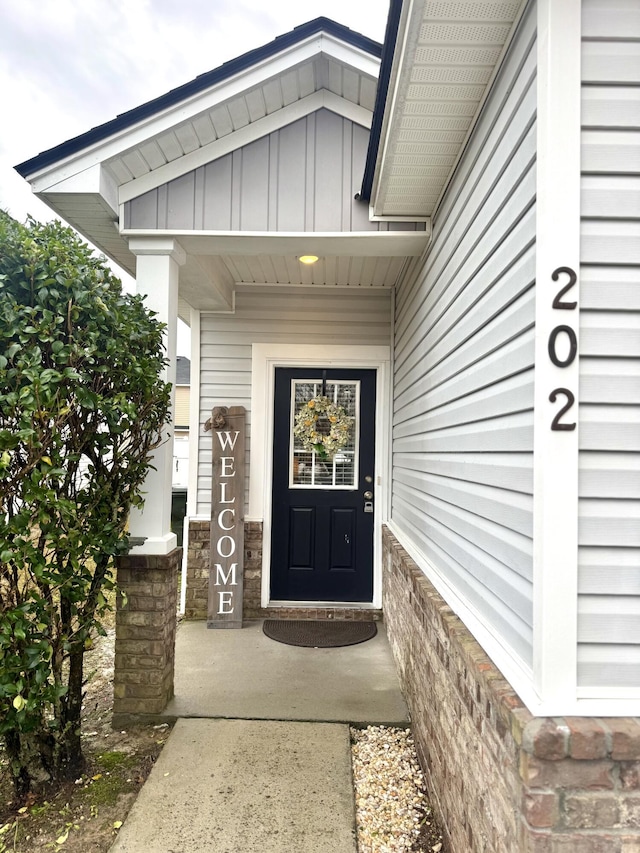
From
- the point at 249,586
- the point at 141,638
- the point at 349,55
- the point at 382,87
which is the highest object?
the point at 349,55

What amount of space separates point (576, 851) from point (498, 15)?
2.15 metres

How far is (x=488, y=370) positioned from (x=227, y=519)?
2911 mm

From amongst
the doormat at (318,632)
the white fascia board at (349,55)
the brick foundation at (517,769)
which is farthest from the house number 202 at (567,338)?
the doormat at (318,632)

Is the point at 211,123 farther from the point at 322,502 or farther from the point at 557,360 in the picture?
the point at 322,502

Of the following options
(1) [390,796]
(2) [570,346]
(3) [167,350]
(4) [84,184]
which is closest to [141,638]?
(1) [390,796]

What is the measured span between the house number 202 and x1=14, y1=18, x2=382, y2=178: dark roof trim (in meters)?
2.21

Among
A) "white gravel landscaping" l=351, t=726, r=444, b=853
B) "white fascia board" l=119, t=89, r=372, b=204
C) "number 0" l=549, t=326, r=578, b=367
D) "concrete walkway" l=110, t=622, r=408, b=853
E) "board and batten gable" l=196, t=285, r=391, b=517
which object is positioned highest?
"white fascia board" l=119, t=89, r=372, b=204

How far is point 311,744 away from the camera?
8.15 feet

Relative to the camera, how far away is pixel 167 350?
2.78 meters

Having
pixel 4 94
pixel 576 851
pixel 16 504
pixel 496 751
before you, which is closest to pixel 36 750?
pixel 16 504

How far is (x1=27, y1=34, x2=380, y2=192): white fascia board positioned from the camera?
2695mm

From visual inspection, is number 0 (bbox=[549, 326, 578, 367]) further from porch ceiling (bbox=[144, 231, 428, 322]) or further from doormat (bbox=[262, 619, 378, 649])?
doormat (bbox=[262, 619, 378, 649])

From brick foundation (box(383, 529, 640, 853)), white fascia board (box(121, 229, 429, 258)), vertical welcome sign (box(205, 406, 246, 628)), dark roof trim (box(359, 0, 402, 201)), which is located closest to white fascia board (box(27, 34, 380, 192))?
white fascia board (box(121, 229, 429, 258))

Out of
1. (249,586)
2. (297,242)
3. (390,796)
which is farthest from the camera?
(249,586)
